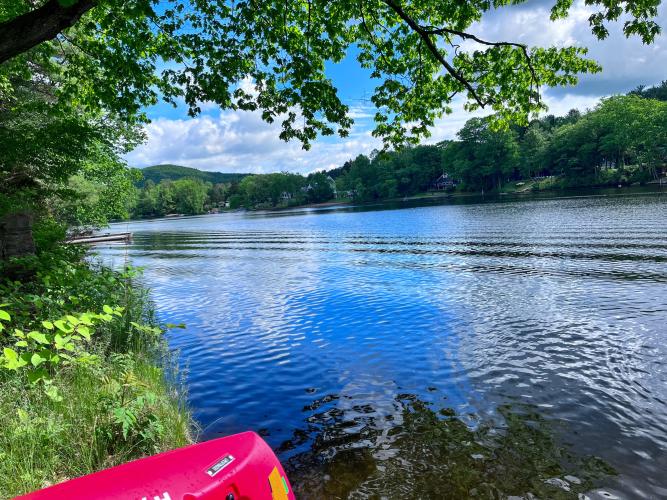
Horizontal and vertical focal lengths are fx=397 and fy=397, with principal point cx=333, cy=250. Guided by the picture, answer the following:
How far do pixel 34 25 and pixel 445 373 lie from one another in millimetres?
9397

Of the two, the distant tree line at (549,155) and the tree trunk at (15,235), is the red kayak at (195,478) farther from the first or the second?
the distant tree line at (549,155)

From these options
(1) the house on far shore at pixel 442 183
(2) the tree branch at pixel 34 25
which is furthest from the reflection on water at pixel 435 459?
(1) the house on far shore at pixel 442 183

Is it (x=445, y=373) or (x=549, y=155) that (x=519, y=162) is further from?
(x=445, y=373)

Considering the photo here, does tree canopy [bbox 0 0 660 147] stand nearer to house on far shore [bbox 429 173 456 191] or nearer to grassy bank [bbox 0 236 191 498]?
grassy bank [bbox 0 236 191 498]

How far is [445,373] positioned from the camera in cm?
890

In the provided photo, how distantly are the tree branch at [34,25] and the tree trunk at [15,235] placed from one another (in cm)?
979

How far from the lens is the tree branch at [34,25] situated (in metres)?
5.20

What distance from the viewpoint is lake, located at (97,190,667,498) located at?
5.64 metres

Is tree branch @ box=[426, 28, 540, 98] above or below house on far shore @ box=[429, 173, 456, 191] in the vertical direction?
below

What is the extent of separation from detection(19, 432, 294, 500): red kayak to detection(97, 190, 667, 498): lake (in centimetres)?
197

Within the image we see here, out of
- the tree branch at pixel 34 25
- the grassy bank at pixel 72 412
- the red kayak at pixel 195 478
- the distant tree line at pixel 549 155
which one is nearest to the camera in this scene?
the red kayak at pixel 195 478

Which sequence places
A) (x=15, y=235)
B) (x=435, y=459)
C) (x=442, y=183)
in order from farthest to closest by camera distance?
(x=442, y=183) → (x=15, y=235) → (x=435, y=459)

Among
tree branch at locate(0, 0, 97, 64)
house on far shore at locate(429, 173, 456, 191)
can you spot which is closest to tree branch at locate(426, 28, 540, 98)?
tree branch at locate(0, 0, 97, 64)

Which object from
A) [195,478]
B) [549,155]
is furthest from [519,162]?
[195,478]
